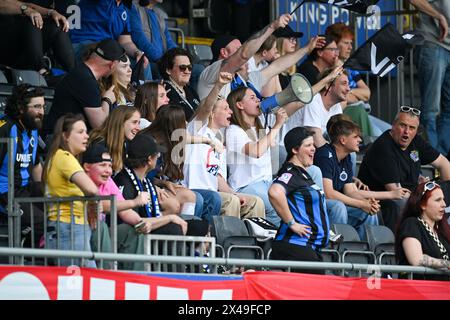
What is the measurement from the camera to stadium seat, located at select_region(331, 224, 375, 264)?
11727 millimetres

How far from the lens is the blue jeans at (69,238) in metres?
9.22

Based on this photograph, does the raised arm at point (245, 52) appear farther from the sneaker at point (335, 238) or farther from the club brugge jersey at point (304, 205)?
the club brugge jersey at point (304, 205)

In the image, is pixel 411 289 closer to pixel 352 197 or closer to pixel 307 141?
pixel 307 141

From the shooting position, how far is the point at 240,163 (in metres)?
12.4

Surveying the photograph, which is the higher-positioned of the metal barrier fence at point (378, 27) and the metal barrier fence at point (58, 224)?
the metal barrier fence at point (378, 27)

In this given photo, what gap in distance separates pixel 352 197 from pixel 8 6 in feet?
12.1

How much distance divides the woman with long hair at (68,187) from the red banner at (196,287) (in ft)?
1.99

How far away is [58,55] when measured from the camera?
42.5 feet

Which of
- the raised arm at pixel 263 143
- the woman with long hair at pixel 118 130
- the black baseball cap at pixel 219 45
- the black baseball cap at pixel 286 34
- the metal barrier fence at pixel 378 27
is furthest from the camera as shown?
the metal barrier fence at pixel 378 27

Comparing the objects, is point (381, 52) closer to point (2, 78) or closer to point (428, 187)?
point (428, 187)

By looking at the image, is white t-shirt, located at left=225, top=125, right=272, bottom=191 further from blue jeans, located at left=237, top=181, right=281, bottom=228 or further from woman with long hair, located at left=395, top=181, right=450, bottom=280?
woman with long hair, located at left=395, top=181, right=450, bottom=280

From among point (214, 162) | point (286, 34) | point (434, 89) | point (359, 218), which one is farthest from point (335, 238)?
point (434, 89)

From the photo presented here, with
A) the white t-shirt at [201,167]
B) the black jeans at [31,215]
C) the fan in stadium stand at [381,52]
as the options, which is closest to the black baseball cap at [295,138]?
the white t-shirt at [201,167]
